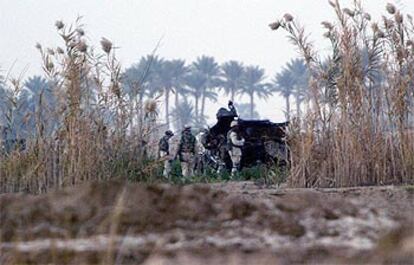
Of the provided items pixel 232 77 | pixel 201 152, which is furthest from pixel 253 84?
pixel 201 152

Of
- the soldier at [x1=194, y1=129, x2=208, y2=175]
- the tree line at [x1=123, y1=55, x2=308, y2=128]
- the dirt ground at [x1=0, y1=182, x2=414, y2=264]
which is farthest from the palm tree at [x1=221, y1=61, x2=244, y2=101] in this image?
the dirt ground at [x1=0, y1=182, x2=414, y2=264]

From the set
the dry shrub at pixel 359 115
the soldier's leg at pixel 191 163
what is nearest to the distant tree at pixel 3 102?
the dry shrub at pixel 359 115

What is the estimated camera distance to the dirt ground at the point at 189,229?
2430 mm

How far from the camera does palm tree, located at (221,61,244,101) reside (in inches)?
3696

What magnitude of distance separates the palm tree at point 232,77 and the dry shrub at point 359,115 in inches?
3275

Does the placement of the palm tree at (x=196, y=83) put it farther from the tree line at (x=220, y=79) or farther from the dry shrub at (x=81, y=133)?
the dry shrub at (x=81, y=133)

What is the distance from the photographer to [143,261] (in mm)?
2547

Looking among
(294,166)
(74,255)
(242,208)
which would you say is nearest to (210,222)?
(242,208)

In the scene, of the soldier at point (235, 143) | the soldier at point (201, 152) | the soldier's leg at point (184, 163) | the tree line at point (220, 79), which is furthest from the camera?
the tree line at point (220, 79)

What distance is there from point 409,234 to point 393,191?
5588mm

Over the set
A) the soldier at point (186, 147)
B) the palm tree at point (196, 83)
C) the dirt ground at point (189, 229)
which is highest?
the palm tree at point (196, 83)

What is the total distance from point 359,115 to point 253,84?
8575 cm

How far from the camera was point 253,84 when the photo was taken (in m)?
95.4

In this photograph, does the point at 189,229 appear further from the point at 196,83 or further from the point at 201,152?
the point at 196,83
